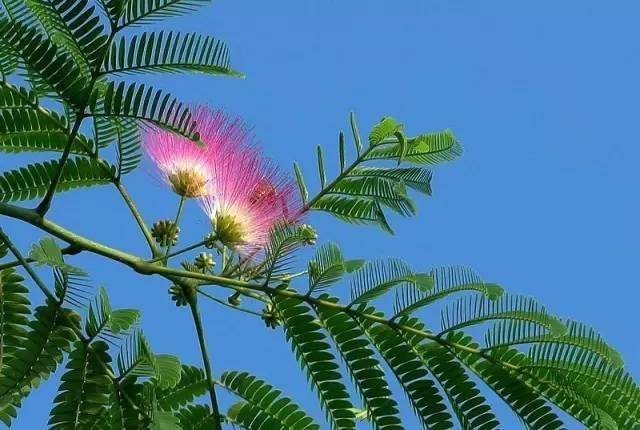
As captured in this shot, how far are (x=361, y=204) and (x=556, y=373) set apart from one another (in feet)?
1.98

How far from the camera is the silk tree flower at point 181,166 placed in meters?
2.34

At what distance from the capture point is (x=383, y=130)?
7.89ft

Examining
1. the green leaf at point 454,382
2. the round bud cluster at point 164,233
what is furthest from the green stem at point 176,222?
the green leaf at point 454,382

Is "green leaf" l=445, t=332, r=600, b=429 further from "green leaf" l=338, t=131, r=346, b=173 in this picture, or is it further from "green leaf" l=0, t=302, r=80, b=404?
"green leaf" l=0, t=302, r=80, b=404

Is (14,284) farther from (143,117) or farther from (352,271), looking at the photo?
(352,271)

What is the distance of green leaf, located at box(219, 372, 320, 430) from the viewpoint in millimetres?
2082

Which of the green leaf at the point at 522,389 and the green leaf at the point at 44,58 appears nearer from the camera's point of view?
the green leaf at the point at 44,58

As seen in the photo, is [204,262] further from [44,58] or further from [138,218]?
[44,58]

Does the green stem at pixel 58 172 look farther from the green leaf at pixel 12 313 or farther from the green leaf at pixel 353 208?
the green leaf at pixel 353 208

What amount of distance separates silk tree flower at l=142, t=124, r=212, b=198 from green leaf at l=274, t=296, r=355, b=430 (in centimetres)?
44

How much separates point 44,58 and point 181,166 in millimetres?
610

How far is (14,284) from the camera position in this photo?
2.05m

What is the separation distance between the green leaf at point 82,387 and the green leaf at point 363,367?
0.41 meters

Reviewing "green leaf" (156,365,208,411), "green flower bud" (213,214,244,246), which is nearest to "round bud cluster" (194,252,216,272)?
"green flower bud" (213,214,244,246)
